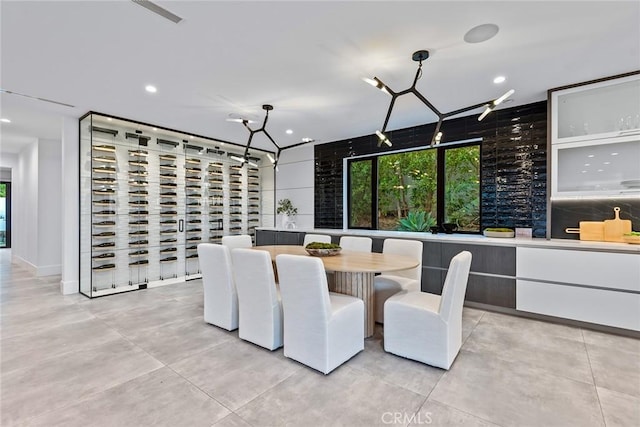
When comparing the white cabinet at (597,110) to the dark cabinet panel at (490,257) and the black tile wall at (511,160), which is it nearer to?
the black tile wall at (511,160)

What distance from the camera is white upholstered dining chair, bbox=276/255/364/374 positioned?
7.46ft

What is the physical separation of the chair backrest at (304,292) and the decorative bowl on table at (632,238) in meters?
3.36

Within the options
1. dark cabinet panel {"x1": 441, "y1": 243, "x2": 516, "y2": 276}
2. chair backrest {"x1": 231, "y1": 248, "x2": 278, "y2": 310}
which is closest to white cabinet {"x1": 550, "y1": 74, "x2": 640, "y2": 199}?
→ dark cabinet panel {"x1": 441, "y1": 243, "x2": 516, "y2": 276}

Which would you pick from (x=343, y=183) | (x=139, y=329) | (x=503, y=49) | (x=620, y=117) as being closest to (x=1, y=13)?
(x=139, y=329)

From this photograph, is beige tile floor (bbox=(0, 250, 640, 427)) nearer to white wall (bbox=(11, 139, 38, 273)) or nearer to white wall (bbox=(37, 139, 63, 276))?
white wall (bbox=(37, 139, 63, 276))

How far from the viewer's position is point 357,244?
414 centimetres

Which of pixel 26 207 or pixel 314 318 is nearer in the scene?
pixel 314 318

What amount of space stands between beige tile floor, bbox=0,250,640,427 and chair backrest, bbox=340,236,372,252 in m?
1.29

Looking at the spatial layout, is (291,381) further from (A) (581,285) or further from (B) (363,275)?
(A) (581,285)

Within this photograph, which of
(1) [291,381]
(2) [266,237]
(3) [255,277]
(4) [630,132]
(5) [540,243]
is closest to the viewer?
(1) [291,381]

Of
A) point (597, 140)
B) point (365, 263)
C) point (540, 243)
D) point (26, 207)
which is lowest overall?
point (365, 263)

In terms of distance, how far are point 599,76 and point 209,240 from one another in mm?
6367

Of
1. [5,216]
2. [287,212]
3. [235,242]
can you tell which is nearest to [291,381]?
[235,242]

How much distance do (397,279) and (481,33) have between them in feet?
8.44
